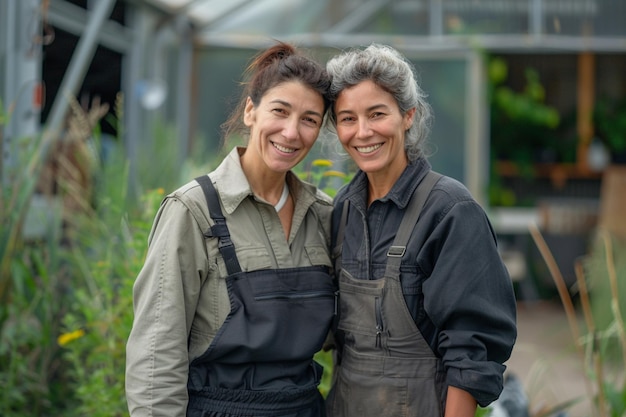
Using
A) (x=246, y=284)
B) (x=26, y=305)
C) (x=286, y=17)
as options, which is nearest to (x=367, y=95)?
(x=246, y=284)

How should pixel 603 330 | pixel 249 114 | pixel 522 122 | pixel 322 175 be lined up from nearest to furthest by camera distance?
pixel 249 114, pixel 322 175, pixel 603 330, pixel 522 122

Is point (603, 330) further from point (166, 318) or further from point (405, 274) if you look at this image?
point (166, 318)

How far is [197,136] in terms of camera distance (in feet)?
24.1

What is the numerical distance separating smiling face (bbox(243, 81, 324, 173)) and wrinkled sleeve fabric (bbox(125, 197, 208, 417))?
29 cm

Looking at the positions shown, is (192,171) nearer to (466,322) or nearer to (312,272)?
(312,272)

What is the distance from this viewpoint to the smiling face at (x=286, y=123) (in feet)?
7.25

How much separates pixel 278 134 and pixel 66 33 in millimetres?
4393

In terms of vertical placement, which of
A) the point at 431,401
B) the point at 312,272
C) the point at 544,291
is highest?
the point at 312,272

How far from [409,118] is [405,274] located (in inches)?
17.5

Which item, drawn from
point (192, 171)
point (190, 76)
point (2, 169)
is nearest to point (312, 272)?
point (192, 171)

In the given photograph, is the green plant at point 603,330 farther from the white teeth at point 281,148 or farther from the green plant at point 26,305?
the green plant at point 26,305

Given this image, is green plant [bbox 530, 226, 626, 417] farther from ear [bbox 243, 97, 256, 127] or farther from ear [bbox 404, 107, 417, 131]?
ear [bbox 243, 97, 256, 127]

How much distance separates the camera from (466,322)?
202 centimetres

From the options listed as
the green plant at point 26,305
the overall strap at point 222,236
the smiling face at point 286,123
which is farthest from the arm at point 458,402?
the green plant at point 26,305
